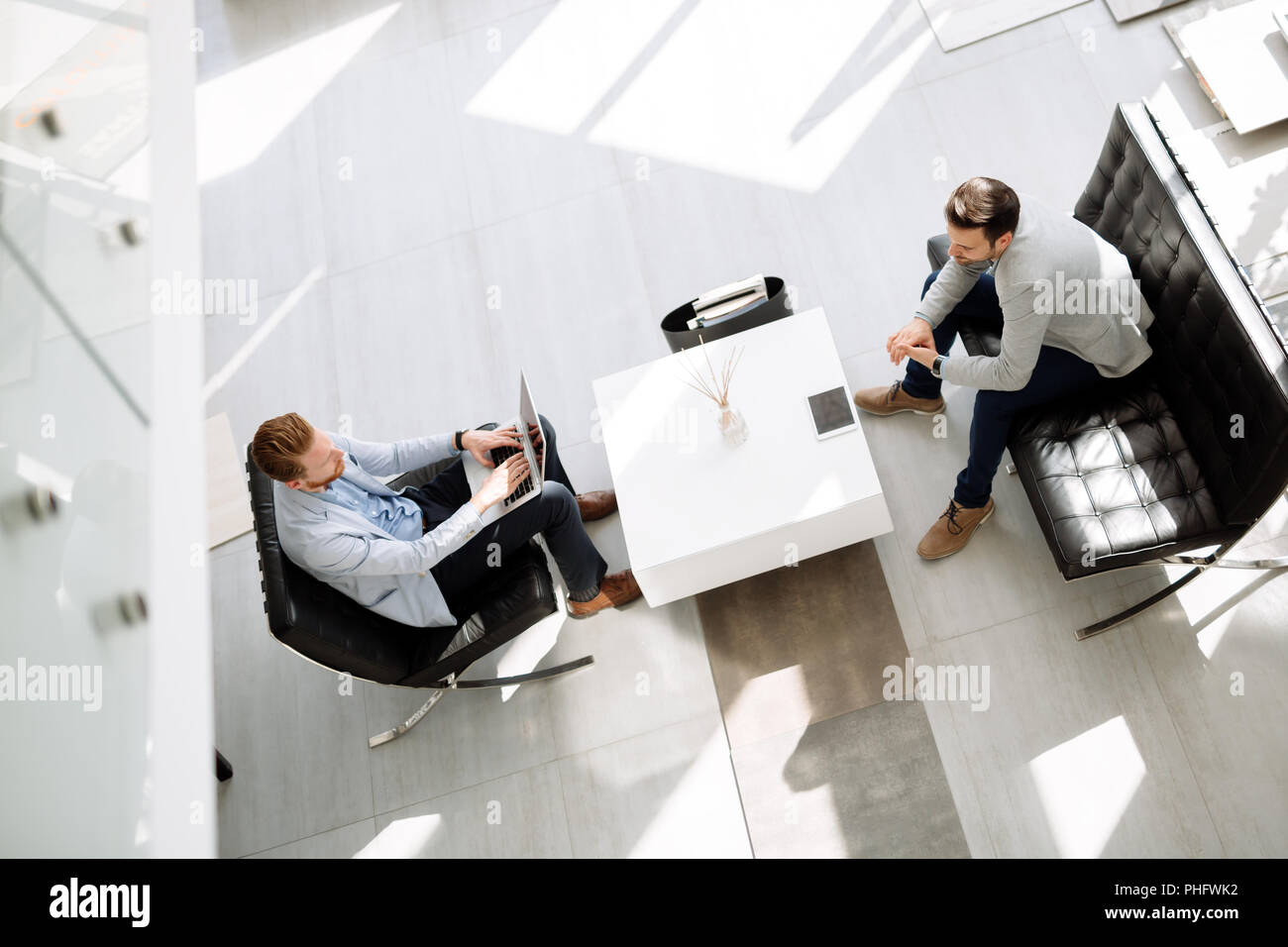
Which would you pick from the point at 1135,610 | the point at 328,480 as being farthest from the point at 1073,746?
the point at 328,480

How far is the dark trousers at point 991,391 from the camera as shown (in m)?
2.51

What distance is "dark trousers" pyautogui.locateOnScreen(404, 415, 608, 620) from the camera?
8.66 ft

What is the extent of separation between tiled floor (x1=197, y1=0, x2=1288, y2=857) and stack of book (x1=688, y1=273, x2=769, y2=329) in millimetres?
634

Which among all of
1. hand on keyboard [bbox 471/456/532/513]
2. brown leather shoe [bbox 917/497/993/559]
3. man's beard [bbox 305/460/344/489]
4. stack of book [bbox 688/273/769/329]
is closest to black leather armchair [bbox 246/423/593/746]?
man's beard [bbox 305/460/344/489]

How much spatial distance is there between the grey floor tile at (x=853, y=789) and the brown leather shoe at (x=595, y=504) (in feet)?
3.16

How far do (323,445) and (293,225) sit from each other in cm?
219

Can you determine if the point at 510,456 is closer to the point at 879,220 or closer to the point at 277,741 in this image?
the point at 277,741

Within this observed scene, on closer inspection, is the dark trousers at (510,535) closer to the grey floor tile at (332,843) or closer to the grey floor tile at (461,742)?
the grey floor tile at (461,742)

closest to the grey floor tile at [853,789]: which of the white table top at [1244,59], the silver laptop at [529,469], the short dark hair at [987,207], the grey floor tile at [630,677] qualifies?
the grey floor tile at [630,677]

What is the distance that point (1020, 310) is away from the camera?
2.31 meters

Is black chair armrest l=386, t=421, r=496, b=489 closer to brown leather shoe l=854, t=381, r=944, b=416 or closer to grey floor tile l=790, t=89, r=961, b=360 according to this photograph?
brown leather shoe l=854, t=381, r=944, b=416

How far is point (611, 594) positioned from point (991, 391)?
4.57 feet
